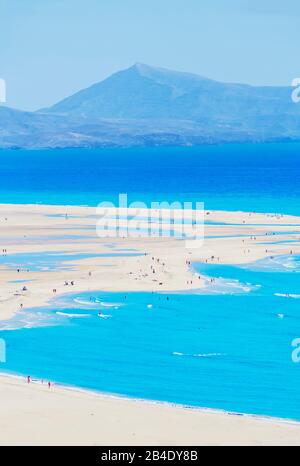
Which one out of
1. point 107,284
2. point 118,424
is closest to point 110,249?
point 107,284

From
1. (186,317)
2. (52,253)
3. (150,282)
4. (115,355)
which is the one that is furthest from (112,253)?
(115,355)

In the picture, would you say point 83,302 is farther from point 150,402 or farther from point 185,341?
point 150,402

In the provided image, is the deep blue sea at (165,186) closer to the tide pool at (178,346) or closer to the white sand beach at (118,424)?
the tide pool at (178,346)

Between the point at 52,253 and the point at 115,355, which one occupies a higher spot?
the point at 52,253

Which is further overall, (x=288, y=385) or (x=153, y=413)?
(x=288, y=385)

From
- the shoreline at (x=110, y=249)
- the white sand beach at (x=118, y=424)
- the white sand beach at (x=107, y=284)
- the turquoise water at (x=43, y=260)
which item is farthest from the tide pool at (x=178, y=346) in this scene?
the turquoise water at (x=43, y=260)

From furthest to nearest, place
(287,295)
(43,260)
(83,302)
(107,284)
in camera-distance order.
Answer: (43,260) < (107,284) < (287,295) < (83,302)
